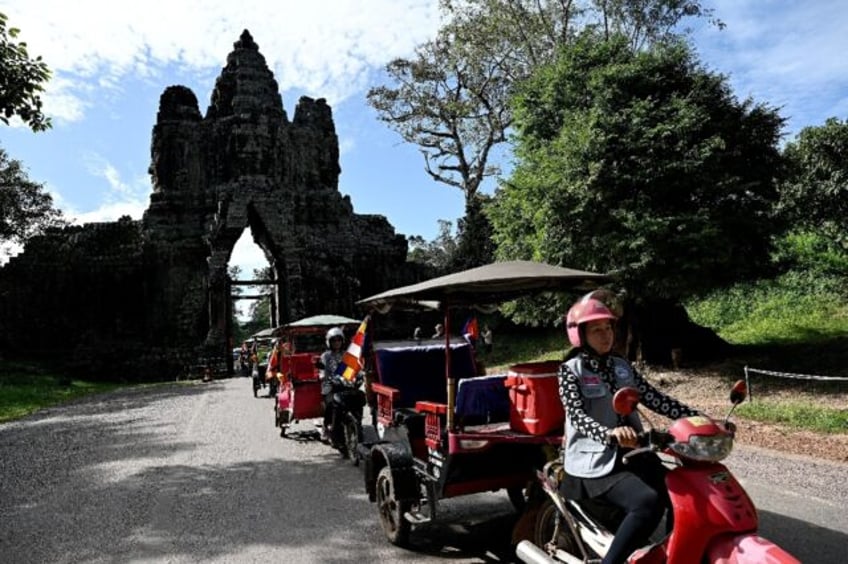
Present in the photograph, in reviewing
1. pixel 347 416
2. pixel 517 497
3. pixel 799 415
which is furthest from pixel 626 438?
pixel 799 415

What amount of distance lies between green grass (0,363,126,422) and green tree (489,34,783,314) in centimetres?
1588

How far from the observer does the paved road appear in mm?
5207

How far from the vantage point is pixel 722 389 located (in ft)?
43.6

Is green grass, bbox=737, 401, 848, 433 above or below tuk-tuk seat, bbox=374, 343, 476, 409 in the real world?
below

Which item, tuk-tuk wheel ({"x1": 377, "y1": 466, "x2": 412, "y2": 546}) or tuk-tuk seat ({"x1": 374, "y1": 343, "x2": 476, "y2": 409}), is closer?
tuk-tuk wheel ({"x1": 377, "y1": 466, "x2": 412, "y2": 546})

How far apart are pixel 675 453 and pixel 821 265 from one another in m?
23.9

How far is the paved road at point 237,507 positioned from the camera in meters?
5.21

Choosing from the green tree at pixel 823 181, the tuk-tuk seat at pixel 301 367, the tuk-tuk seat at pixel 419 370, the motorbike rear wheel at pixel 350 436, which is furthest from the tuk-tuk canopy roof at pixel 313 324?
the green tree at pixel 823 181

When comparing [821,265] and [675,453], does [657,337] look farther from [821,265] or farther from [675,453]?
[675,453]

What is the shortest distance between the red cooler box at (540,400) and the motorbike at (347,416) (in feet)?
14.9

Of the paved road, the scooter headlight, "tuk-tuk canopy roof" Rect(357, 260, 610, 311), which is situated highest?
"tuk-tuk canopy roof" Rect(357, 260, 610, 311)

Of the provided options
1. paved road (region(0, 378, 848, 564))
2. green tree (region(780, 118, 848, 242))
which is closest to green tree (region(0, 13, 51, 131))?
paved road (region(0, 378, 848, 564))

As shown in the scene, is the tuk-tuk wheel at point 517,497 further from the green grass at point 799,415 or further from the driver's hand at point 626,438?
the green grass at point 799,415

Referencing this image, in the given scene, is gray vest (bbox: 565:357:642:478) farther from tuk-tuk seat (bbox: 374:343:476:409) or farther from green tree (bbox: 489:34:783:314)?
green tree (bbox: 489:34:783:314)
